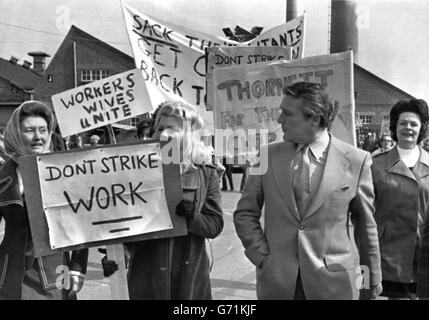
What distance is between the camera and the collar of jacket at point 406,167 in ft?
12.9

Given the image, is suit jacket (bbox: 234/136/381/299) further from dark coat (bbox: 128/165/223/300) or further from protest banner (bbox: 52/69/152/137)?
protest banner (bbox: 52/69/152/137)

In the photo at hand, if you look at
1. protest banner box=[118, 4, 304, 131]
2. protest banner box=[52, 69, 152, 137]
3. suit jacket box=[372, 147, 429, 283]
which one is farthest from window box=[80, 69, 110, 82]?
suit jacket box=[372, 147, 429, 283]

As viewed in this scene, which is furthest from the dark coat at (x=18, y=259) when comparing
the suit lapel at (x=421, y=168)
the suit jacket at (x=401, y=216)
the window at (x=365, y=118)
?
the window at (x=365, y=118)

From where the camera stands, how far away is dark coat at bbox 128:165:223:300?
129 inches

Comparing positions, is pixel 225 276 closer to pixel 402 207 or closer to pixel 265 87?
pixel 265 87

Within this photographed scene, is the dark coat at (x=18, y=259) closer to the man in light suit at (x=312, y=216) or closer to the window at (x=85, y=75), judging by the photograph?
the man in light suit at (x=312, y=216)

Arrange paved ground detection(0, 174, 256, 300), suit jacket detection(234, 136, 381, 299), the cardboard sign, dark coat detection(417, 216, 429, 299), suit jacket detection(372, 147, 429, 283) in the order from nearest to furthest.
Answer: dark coat detection(417, 216, 429, 299) → suit jacket detection(234, 136, 381, 299) → suit jacket detection(372, 147, 429, 283) → the cardboard sign → paved ground detection(0, 174, 256, 300)

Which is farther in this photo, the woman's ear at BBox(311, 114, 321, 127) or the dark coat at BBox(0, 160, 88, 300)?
the dark coat at BBox(0, 160, 88, 300)

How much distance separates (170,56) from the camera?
674 cm

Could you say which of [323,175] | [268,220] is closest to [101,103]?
[268,220]

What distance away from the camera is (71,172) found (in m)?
3.18

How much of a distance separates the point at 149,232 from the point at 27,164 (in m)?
0.70
